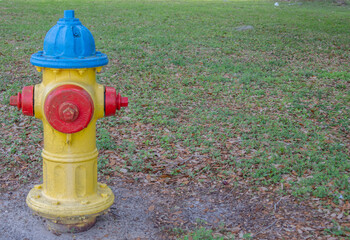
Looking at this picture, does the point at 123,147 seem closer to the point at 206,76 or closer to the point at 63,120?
the point at 63,120

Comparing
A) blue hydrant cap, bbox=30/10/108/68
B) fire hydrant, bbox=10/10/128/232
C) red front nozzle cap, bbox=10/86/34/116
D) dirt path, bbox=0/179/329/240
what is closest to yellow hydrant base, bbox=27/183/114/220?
fire hydrant, bbox=10/10/128/232

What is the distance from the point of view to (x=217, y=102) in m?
6.66

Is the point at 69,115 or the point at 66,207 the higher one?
the point at 69,115

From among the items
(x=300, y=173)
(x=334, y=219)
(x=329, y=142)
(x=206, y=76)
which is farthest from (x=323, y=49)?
(x=334, y=219)

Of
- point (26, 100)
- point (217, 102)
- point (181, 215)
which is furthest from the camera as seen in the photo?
point (217, 102)

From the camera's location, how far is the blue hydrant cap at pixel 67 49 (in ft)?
9.29

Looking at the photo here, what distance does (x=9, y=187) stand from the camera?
405 cm

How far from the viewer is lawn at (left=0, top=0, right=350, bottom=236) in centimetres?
448

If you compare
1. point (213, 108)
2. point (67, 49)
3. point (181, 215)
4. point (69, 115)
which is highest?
point (67, 49)

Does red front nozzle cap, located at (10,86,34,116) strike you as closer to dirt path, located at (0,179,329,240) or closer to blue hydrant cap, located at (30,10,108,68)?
blue hydrant cap, located at (30,10,108,68)

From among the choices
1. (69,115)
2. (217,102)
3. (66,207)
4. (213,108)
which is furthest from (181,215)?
(217,102)

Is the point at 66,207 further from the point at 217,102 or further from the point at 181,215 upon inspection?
the point at 217,102

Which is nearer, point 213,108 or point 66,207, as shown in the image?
point 66,207

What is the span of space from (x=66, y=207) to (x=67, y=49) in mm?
1113
